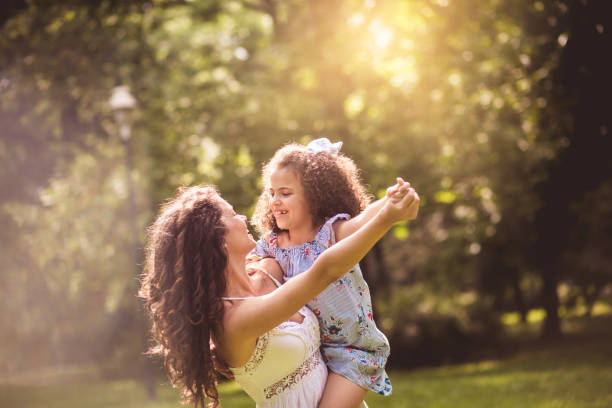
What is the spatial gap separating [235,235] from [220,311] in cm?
31

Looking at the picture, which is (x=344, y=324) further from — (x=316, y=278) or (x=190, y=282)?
(x=190, y=282)

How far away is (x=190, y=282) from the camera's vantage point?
2.62 metres

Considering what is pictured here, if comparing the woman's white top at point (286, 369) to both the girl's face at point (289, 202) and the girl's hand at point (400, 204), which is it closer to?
the girl's face at point (289, 202)

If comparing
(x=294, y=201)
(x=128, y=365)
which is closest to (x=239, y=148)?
(x=128, y=365)

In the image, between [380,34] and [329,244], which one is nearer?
[329,244]

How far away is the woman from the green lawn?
6.70 metres

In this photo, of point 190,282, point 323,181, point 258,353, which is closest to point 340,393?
point 258,353

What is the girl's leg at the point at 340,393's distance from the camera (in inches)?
111

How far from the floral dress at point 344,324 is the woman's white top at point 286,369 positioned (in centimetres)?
8

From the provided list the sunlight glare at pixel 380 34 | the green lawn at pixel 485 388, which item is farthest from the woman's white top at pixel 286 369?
the sunlight glare at pixel 380 34

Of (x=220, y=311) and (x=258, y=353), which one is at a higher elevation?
(x=220, y=311)

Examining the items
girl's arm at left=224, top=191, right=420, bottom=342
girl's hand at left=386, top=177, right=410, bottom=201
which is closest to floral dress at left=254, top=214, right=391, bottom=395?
girl's arm at left=224, top=191, right=420, bottom=342

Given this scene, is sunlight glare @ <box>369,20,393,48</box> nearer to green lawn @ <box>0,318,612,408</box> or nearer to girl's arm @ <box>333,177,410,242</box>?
green lawn @ <box>0,318,612,408</box>

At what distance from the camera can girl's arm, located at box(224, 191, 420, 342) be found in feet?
7.77
